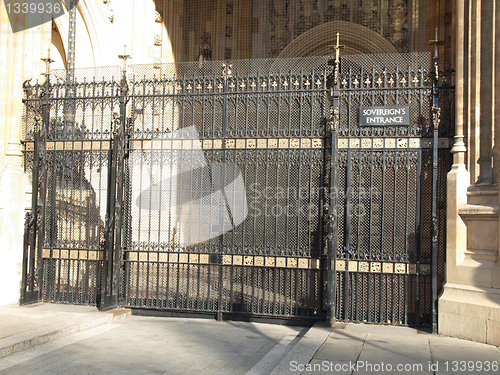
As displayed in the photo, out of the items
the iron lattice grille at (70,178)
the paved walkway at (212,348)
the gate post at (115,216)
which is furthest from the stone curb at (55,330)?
the iron lattice grille at (70,178)

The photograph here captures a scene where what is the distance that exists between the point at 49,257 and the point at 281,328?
13.5 feet

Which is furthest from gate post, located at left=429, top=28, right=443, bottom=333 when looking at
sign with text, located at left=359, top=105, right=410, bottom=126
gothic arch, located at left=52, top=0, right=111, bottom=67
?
gothic arch, located at left=52, top=0, right=111, bottom=67

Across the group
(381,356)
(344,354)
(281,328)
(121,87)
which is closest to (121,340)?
(281,328)

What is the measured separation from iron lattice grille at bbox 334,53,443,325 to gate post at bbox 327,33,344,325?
0.12 meters

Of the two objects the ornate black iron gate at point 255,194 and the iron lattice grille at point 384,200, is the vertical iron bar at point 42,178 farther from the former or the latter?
the iron lattice grille at point 384,200

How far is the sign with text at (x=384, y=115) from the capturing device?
6.88 meters

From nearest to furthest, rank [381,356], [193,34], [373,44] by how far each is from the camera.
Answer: [381,356] < [373,44] < [193,34]

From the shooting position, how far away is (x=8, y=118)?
833 centimetres

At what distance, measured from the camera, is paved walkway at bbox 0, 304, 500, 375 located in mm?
5109

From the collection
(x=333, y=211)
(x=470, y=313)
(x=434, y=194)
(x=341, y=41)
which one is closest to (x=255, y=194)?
(x=333, y=211)

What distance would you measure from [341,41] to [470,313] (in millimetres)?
10061

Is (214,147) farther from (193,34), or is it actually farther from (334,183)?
(193,34)

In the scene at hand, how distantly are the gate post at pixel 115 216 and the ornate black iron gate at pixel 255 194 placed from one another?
0.9 inches

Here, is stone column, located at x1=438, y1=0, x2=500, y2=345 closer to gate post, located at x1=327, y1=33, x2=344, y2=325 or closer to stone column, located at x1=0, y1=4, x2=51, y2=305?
gate post, located at x1=327, y1=33, x2=344, y2=325
